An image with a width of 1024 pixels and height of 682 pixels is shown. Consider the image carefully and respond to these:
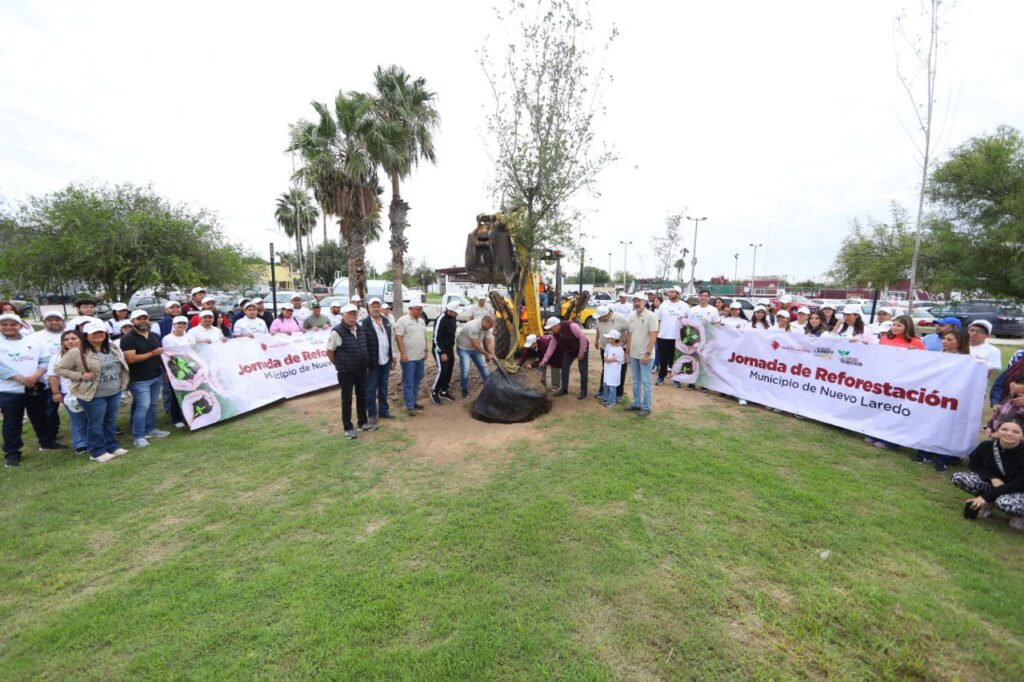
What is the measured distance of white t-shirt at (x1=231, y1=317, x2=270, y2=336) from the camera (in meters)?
7.60

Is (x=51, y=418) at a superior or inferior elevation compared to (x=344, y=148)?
inferior

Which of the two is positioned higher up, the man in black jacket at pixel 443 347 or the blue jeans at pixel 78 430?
the man in black jacket at pixel 443 347

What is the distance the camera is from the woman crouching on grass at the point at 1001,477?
3.58 m

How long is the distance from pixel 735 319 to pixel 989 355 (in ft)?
11.1

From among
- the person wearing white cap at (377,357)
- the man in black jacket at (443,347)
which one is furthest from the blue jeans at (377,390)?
the man in black jacket at (443,347)

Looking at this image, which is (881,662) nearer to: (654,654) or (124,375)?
(654,654)

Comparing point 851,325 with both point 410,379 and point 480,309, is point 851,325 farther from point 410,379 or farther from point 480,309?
point 410,379

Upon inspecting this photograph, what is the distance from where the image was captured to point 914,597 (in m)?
2.80

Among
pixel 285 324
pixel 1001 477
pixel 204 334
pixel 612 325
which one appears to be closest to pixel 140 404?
pixel 204 334

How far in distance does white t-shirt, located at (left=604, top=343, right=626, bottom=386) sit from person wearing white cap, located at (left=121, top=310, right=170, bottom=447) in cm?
620

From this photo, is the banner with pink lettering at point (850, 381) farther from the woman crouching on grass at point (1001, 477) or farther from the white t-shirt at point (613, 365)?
Answer: the white t-shirt at point (613, 365)

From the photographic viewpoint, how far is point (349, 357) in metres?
5.54

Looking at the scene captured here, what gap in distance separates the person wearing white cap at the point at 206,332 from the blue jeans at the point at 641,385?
20.9ft

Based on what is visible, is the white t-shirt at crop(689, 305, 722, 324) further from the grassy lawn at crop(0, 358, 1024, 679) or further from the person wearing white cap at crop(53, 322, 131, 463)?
the person wearing white cap at crop(53, 322, 131, 463)
